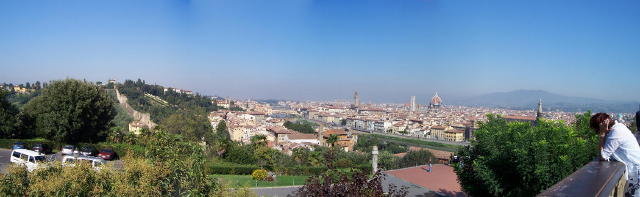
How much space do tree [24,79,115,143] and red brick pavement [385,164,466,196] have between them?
16361 mm

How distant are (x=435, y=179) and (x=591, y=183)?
1953cm

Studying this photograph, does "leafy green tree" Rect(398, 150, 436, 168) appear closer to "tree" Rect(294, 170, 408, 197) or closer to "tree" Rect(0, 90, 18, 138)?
"tree" Rect(0, 90, 18, 138)

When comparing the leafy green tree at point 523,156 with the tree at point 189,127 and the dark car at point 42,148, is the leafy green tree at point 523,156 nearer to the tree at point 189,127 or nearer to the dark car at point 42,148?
the dark car at point 42,148

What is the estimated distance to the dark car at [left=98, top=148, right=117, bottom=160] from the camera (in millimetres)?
19312

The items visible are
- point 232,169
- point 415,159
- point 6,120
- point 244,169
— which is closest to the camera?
point 232,169

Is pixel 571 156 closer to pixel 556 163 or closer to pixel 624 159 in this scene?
pixel 556 163

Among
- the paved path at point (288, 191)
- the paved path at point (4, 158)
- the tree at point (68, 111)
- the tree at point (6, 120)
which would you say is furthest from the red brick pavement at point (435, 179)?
the tree at point (6, 120)

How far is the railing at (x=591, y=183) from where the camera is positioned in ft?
4.91

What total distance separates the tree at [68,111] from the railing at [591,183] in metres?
23.6

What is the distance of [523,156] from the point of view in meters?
9.09

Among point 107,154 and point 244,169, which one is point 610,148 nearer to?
point 244,169

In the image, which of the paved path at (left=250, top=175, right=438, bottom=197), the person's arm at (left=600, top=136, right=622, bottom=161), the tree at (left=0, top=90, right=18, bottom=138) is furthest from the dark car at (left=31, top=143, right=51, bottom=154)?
the person's arm at (left=600, top=136, right=622, bottom=161)

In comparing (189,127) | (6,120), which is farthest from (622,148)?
(189,127)

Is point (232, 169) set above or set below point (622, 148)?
below
